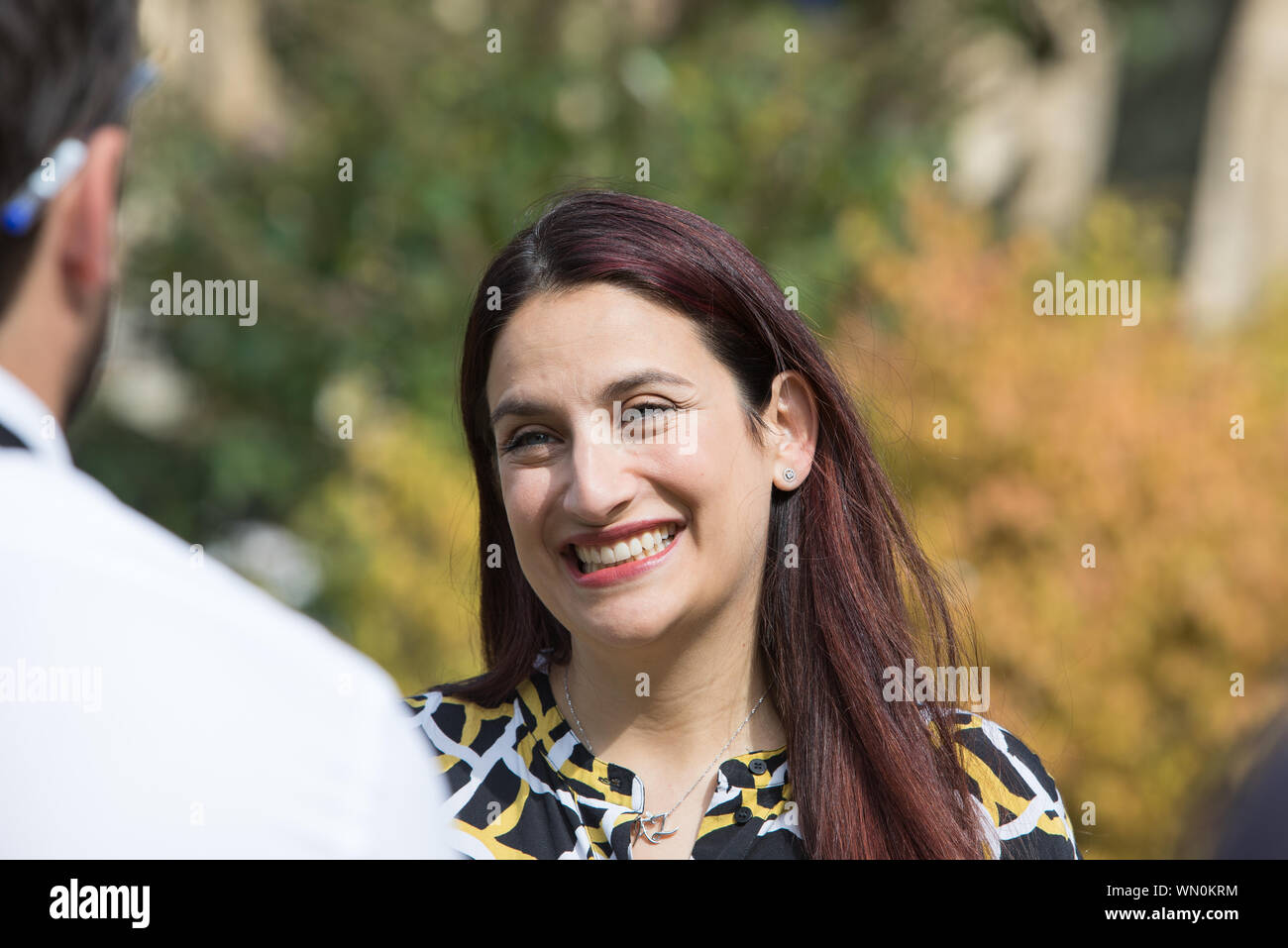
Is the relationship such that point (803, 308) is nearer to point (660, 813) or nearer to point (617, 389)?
point (617, 389)

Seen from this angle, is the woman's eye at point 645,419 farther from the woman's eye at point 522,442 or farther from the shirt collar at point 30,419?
the shirt collar at point 30,419

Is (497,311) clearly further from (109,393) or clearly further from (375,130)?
(109,393)

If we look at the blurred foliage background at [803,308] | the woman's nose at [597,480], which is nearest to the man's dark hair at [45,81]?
the woman's nose at [597,480]

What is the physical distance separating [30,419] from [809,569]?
1.51 m

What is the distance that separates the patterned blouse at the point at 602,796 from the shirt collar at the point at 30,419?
116 centimetres

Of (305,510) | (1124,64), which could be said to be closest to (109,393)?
(305,510)

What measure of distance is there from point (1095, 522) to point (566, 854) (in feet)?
11.0

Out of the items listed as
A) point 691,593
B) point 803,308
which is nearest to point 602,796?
point 691,593

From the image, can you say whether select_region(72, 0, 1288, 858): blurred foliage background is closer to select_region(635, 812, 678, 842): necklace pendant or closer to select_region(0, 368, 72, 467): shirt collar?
select_region(635, 812, 678, 842): necklace pendant

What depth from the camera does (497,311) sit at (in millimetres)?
2264

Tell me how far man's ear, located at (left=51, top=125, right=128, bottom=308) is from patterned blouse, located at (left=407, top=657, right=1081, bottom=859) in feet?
3.89

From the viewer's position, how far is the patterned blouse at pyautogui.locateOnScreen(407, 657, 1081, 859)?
2025mm

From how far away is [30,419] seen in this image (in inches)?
38.9
